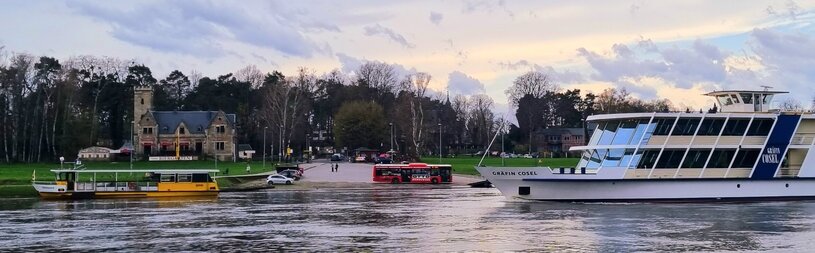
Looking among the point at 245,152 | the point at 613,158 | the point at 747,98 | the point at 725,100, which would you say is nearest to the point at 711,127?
the point at 725,100

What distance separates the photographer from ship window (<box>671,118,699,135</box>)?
49.9 meters

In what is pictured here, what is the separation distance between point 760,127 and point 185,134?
9716 centimetres

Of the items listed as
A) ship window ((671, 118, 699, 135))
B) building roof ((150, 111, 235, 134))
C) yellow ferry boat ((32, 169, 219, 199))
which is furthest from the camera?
building roof ((150, 111, 235, 134))

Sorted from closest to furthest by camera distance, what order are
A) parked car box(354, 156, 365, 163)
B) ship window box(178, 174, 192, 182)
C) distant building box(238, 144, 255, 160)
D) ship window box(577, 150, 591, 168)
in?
ship window box(577, 150, 591, 168), ship window box(178, 174, 192, 182), parked car box(354, 156, 365, 163), distant building box(238, 144, 255, 160)

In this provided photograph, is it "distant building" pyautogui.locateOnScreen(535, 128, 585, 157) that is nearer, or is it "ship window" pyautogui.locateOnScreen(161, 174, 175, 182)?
"ship window" pyautogui.locateOnScreen(161, 174, 175, 182)

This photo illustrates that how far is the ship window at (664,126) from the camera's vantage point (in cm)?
4953

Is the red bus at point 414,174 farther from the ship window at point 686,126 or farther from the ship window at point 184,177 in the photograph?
the ship window at point 686,126

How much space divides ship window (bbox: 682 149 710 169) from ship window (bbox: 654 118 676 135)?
5.36 feet

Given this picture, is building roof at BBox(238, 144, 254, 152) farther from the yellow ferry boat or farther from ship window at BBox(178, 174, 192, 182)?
ship window at BBox(178, 174, 192, 182)

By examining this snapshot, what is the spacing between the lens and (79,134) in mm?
123500

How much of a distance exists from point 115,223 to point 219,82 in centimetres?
12874

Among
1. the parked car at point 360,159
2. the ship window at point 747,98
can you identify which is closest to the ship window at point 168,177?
the ship window at point 747,98

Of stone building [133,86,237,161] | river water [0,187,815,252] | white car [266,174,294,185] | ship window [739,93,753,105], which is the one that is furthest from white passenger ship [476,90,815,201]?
stone building [133,86,237,161]

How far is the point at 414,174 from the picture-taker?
8288cm
